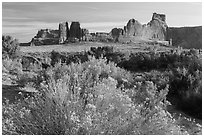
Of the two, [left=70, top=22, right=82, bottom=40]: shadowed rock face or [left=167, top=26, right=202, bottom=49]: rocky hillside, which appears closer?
[left=70, top=22, right=82, bottom=40]: shadowed rock face

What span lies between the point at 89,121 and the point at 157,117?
3.78 feet

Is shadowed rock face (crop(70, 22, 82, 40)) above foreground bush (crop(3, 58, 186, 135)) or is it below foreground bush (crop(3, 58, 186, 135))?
above

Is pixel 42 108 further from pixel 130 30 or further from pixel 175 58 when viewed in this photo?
pixel 130 30

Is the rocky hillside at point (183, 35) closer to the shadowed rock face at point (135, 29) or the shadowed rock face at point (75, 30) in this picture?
the shadowed rock face at point (75, 30)

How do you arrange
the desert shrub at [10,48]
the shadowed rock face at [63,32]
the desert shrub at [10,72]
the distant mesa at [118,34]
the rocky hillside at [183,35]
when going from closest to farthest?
the desert shrub at [10,72], the desert shrub at [10,48], the distant mesa at [118,34], the shadowed rock face at [63,32], the rocky hillside at [183,35]

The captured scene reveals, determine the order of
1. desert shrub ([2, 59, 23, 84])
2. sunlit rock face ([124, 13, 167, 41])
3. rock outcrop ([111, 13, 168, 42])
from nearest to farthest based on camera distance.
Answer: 1. desert shrub ([2, 59, 23, 84])
2. sunlit rock face ([124, 13, 167, 41])
3. rock outcrop ([111, 13, 168, 42])

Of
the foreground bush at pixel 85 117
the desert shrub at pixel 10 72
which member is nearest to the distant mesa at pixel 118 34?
the desert shrub at pixel 10 72

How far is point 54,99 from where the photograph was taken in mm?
4336

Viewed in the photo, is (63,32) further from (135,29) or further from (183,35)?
(183,35)

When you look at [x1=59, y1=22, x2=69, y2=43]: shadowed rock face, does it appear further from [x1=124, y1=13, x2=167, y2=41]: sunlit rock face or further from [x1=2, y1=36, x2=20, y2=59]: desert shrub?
[x1=2, y1=36, x2=20, y2=59]: desert shrub

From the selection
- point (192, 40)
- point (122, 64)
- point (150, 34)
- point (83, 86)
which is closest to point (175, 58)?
point (122, 64)

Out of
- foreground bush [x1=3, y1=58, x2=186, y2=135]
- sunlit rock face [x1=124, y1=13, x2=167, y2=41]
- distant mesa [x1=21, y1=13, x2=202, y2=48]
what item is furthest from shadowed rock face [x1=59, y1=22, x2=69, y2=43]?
foreground bush [x1=3, y1=58, x2=186, y2=135]

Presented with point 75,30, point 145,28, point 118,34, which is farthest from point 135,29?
point 75,30

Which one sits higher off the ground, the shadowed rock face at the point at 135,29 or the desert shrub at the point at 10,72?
the shadowed rock face at the point at 135,29
